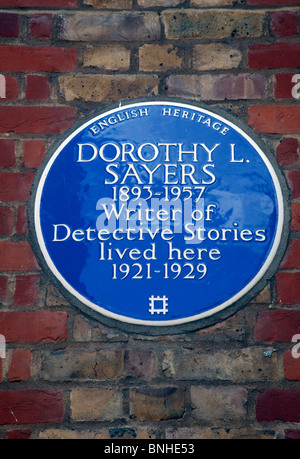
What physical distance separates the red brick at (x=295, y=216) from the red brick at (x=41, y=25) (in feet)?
3.24

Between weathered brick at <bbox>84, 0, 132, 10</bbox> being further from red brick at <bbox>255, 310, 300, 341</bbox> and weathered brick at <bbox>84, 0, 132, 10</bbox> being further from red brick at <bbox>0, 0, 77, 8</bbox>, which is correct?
red brick at <bbox>255, 310, 300, 341</bbox>

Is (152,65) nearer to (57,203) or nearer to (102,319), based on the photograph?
(57,203)

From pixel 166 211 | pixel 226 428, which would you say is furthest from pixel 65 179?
pixel 226 428

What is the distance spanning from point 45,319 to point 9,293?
139 millimetres

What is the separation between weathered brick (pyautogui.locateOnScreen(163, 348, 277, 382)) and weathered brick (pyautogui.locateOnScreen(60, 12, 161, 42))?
1.04m

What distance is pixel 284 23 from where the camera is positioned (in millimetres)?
1624

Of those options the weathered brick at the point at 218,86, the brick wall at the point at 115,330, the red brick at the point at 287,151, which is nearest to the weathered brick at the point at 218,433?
the brick wall at the point at 115,330

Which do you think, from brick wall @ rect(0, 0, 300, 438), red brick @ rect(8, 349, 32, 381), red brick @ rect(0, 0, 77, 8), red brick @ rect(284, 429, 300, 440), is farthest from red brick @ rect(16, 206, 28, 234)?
red brick @ rect(284, 429, 300, 440)

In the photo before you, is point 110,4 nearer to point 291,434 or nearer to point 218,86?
point 218,86

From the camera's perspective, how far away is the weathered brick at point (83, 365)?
4.74 feet

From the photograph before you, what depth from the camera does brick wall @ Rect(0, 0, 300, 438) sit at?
143 centimetres

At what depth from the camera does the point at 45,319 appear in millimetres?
1473

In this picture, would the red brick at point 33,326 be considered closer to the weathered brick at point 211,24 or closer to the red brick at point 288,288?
the red brick at point 288,288

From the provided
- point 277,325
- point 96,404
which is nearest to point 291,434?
point 277,325
